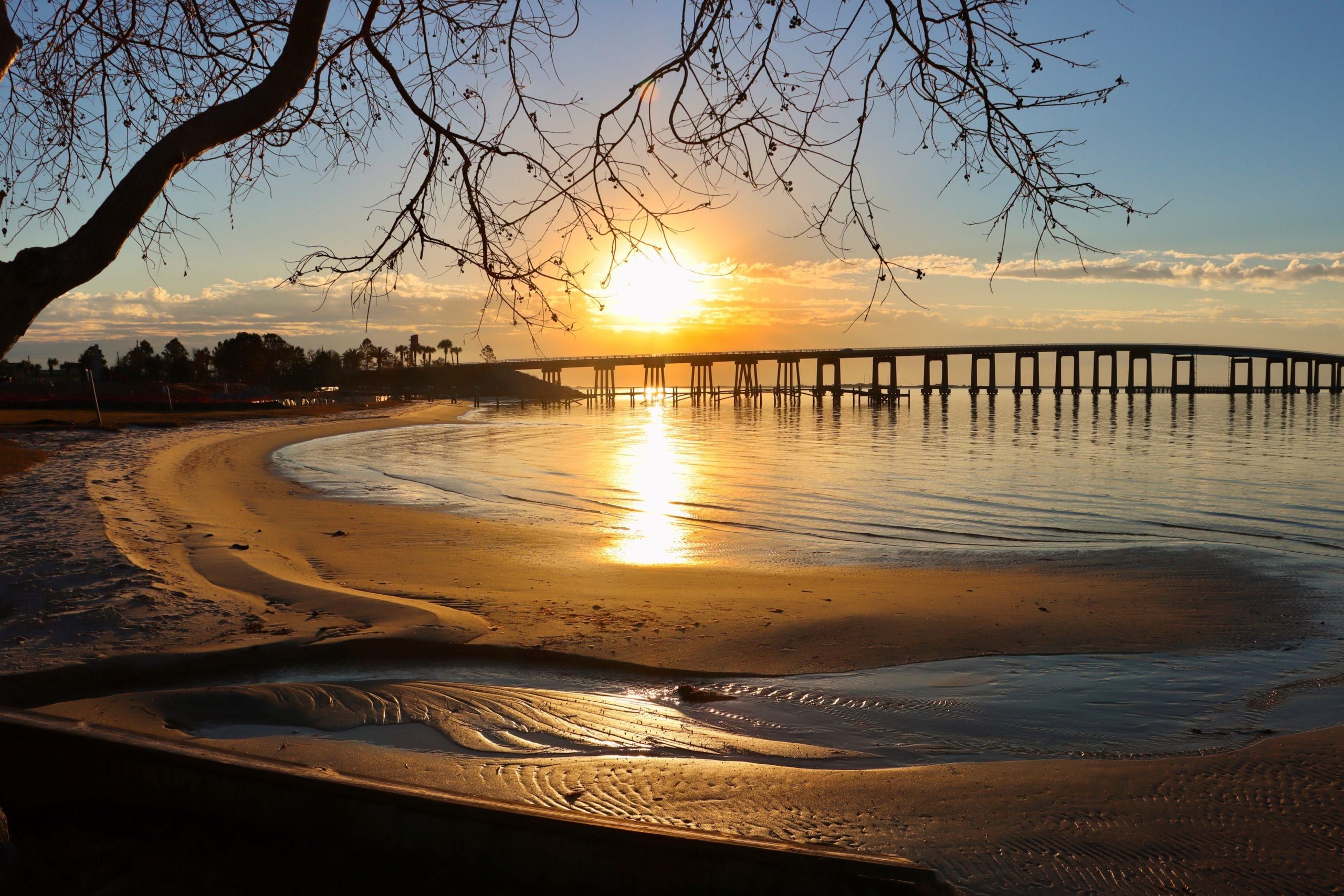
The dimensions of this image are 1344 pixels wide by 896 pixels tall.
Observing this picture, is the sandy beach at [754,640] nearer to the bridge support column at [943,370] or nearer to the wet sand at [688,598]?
the wet sand at [688,598]

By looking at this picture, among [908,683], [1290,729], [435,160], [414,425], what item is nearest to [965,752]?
[908,683]

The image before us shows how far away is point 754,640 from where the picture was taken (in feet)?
25.1

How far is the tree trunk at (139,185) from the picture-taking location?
11.8ft

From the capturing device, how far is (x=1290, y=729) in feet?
18.5

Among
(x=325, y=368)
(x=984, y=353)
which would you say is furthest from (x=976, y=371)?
(x=325, y=368)

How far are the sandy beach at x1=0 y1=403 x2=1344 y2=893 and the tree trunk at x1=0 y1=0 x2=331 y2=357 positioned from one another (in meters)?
2.55

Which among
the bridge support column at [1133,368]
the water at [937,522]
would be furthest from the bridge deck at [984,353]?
the water at [937,522]

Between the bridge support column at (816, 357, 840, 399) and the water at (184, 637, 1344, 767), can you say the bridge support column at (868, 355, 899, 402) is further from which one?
the water at (184, 637, 1344, 767)

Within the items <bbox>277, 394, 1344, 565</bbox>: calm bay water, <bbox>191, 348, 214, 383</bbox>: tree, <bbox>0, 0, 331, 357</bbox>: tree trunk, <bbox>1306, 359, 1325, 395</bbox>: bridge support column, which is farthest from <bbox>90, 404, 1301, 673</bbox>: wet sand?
<bbox>1306, 359, 1325, 395</bbox>: bridge support column

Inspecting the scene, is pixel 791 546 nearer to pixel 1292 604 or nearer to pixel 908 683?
pixel 1292 604

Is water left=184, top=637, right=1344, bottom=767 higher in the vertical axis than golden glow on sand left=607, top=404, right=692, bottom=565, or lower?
higher

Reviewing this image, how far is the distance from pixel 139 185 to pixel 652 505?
→ 52.5 ft

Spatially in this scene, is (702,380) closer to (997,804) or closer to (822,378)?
(822,378)

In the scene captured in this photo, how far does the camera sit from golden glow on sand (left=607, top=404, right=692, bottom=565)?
1307 centimetres
